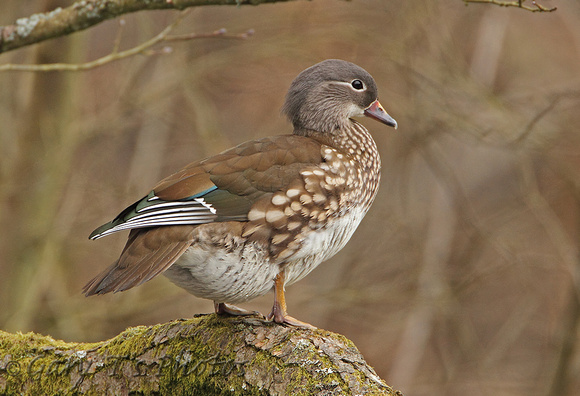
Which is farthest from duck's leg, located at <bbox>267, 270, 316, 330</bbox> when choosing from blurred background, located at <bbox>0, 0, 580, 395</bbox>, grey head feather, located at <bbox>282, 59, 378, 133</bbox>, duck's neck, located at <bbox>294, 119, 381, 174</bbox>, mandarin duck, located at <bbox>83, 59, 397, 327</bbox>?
blurred background, located at <bbox>0, 0, 580, 395</bbox>

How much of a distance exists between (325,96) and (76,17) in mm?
1156

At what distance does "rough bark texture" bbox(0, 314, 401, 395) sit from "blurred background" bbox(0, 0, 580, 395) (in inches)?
107

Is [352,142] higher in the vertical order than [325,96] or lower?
lower

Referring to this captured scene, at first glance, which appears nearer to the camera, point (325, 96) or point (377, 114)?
point (325, 96)

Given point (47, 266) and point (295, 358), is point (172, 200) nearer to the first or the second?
point (295, 358)

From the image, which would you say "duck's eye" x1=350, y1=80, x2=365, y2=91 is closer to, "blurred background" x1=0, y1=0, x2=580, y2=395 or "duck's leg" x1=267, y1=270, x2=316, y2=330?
"duck's leg" x1=267, y1=270, x2=316, y2=330

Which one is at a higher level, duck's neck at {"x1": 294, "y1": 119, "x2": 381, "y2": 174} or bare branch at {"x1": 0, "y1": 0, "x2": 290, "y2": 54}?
bare branch at {"x1": 0, "y1": 0, "x2": 290, "y2": 54}

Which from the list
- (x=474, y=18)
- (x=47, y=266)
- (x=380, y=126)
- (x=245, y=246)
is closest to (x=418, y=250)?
(x=380, y=126)

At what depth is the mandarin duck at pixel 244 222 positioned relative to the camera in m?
2.65

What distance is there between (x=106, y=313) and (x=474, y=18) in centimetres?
415

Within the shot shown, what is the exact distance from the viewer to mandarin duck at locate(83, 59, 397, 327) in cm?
265

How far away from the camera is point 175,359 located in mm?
2623

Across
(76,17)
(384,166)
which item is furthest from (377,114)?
(384,166)

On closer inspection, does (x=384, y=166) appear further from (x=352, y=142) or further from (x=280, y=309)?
(x=280, y=309)
